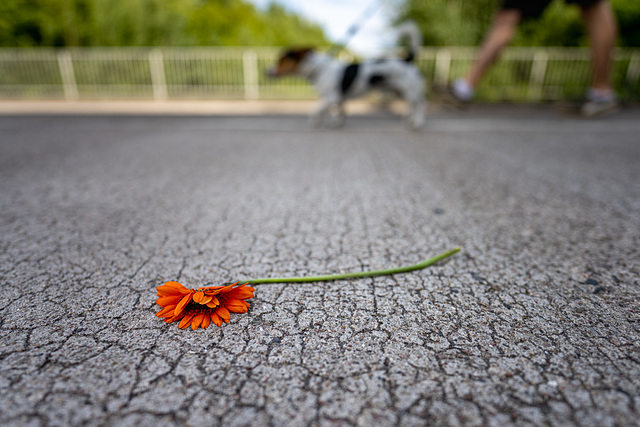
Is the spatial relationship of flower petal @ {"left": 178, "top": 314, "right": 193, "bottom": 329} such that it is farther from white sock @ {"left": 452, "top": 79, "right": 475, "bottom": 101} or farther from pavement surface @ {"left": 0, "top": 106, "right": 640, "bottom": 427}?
white sock @ {"left": 452, "top": 79, "right": 475, "bottom": 101}

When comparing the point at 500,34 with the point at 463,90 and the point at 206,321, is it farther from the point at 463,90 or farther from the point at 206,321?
the point at 206,321

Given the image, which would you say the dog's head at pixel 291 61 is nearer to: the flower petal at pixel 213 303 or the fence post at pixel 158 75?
the flower petal at pixel 213 303

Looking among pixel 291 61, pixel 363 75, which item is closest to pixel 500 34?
pixel 363 75

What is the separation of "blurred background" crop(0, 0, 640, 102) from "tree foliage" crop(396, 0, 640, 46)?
0.03 metres

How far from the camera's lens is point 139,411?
764mm

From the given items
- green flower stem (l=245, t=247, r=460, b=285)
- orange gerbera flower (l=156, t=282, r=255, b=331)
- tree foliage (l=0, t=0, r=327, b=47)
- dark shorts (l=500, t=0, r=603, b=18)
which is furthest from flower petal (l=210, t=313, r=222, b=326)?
tree foliage (l=0, t=0, r=327, b=47)

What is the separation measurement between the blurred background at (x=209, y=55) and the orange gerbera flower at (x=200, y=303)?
27.6 feet

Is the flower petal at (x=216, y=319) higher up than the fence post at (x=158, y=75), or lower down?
lower down

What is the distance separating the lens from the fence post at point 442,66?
349 inches

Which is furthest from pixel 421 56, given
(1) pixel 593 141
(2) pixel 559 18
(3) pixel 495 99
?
(1) pixel 593 141

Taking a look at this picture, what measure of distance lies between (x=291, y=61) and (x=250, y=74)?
5242 mm

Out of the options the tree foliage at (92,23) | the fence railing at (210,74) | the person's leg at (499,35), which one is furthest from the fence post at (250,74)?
the person's leg at (499,35)

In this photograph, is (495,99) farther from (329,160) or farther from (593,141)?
(329,160)

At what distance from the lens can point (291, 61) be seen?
489cm
